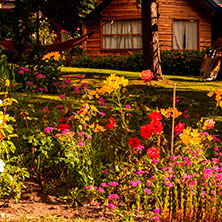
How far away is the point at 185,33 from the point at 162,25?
48.4 inches

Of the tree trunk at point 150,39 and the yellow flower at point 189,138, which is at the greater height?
the tree trunk at point 150,39

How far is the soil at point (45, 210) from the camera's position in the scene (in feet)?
11.3

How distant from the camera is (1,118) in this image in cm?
323

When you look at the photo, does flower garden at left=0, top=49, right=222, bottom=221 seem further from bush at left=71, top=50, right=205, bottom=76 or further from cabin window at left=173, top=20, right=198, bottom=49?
cabin window at left=173, top=20, right=198, bottom=49

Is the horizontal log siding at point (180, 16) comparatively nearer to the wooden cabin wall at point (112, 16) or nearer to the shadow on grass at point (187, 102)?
the wooden cabin wall at point (112, 16)

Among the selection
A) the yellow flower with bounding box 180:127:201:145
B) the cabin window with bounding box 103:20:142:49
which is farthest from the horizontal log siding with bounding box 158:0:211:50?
the yellow flower with bounding box 180:127:201:145

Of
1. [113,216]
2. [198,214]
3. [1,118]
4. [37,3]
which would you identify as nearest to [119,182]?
[113,216]

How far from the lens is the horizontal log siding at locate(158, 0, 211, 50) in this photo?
19422 millimetres

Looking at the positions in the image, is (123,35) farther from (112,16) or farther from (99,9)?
(99,9)

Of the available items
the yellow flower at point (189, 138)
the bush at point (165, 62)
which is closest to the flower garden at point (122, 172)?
the yellow flower at point (189, 138)

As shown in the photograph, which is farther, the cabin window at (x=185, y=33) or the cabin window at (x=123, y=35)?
the cabin window at (x=123, y=35)

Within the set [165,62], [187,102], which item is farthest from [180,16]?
[187,102]

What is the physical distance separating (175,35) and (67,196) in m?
17.1

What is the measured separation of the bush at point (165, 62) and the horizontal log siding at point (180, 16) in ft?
6.35
